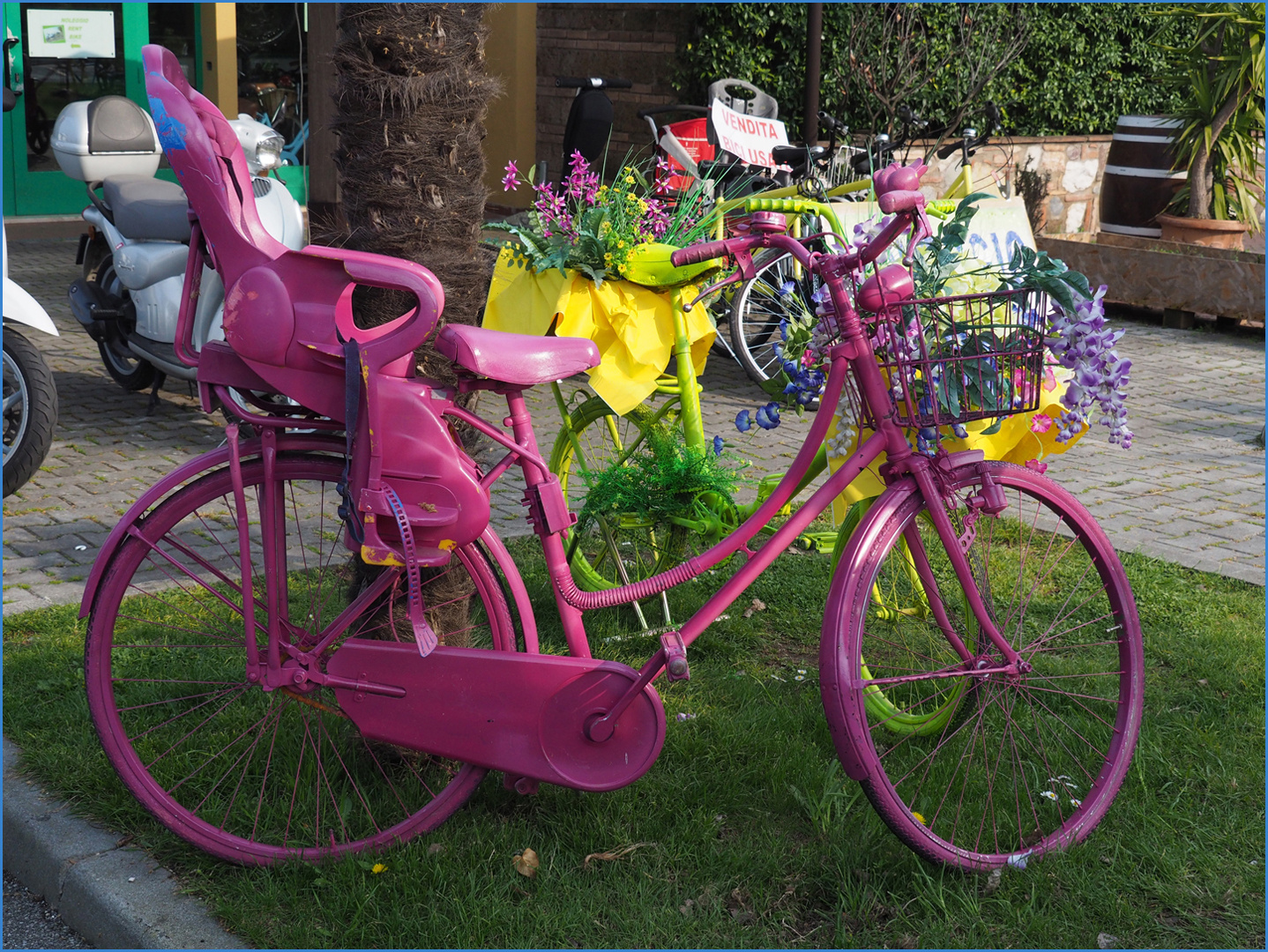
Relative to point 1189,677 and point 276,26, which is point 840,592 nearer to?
point 1189,677

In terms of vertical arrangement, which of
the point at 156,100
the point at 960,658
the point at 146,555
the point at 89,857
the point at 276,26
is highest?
the point at 276,26

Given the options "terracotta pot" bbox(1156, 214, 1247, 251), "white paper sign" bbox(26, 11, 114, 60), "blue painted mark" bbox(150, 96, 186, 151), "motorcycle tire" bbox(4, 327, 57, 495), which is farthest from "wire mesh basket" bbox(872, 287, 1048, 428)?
"white paper sign" bbox(26, 11, 114, 60)

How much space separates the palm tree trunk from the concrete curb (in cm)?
138

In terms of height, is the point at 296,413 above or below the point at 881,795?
above

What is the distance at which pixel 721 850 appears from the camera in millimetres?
2764

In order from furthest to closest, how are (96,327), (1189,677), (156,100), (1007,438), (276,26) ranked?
(276,26) < (96,327) < (1189,677) < (1007,438) < (156,100)

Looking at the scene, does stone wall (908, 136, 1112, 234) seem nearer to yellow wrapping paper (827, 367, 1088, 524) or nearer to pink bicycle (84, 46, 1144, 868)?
yellow wrapping paper (827, 367, 1088, 524)

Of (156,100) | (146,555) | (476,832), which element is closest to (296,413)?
(146,555)

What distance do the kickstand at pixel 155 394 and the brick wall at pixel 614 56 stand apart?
5.35 meters

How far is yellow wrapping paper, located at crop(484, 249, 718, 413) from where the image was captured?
3346 millimetres

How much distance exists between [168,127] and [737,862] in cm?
198

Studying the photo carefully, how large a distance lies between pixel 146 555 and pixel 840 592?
1.56 meters

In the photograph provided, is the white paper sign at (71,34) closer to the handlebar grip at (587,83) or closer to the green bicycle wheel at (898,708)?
the handlebar grip at (587,83)

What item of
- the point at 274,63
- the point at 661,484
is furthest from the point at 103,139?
the point at 274,63
